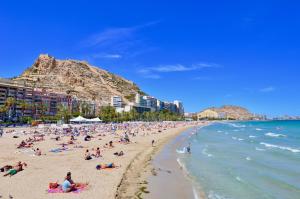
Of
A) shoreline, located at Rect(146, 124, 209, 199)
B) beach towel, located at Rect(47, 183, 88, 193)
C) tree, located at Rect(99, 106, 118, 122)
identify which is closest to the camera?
beach towel, located at Rect(47, 183, 88, 193)

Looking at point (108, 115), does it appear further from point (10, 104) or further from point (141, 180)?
point (141, 180)

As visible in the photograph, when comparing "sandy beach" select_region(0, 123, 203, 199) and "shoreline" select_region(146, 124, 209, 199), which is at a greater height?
"sandy beach" select_region(0, 123, 203, 199)

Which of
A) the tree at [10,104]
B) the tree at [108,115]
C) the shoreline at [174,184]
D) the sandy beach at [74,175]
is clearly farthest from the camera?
the tree at [108,115]

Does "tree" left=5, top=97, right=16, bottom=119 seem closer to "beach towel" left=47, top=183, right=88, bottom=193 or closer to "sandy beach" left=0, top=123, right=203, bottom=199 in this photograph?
"sandy beach" left=0, top=123, right=203, bottom=199

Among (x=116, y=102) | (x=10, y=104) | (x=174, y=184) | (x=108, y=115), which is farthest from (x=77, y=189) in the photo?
(x=116, y=102)

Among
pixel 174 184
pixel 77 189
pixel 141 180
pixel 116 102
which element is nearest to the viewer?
pixel 77 189

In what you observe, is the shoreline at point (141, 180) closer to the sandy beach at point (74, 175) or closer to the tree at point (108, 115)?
the sandy beach at point (74, 175)

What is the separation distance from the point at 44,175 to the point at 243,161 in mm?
17492

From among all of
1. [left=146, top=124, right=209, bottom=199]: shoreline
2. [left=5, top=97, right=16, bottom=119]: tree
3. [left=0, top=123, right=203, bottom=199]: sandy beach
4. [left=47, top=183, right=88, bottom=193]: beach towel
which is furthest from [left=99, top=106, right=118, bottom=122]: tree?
[left=47, top=183, right=88, bottom=193]: beach towel

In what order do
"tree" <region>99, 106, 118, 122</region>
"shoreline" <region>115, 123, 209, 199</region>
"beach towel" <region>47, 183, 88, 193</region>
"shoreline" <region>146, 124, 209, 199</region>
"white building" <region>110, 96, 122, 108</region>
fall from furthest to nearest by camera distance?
1. "white building" <region>110, 96, 122, 108</region>
2. "tree" <region>99, 106, 118, 122</region>
3. "shoreline" <region>146, 124, 209, 199</region>
4. "shoreline" <region>115, 123, 209, 199</region>
5. "beach towel" <region>47, 183, 88, 193</region>

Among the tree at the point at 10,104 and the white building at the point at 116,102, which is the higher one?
the white building at the point at 116,102

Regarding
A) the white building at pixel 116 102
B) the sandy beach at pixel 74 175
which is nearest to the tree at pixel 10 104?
the sandy beach at pixel 74 175

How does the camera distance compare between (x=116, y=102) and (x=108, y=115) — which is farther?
(x=116, y=102)

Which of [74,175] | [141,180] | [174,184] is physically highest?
[74,175]
